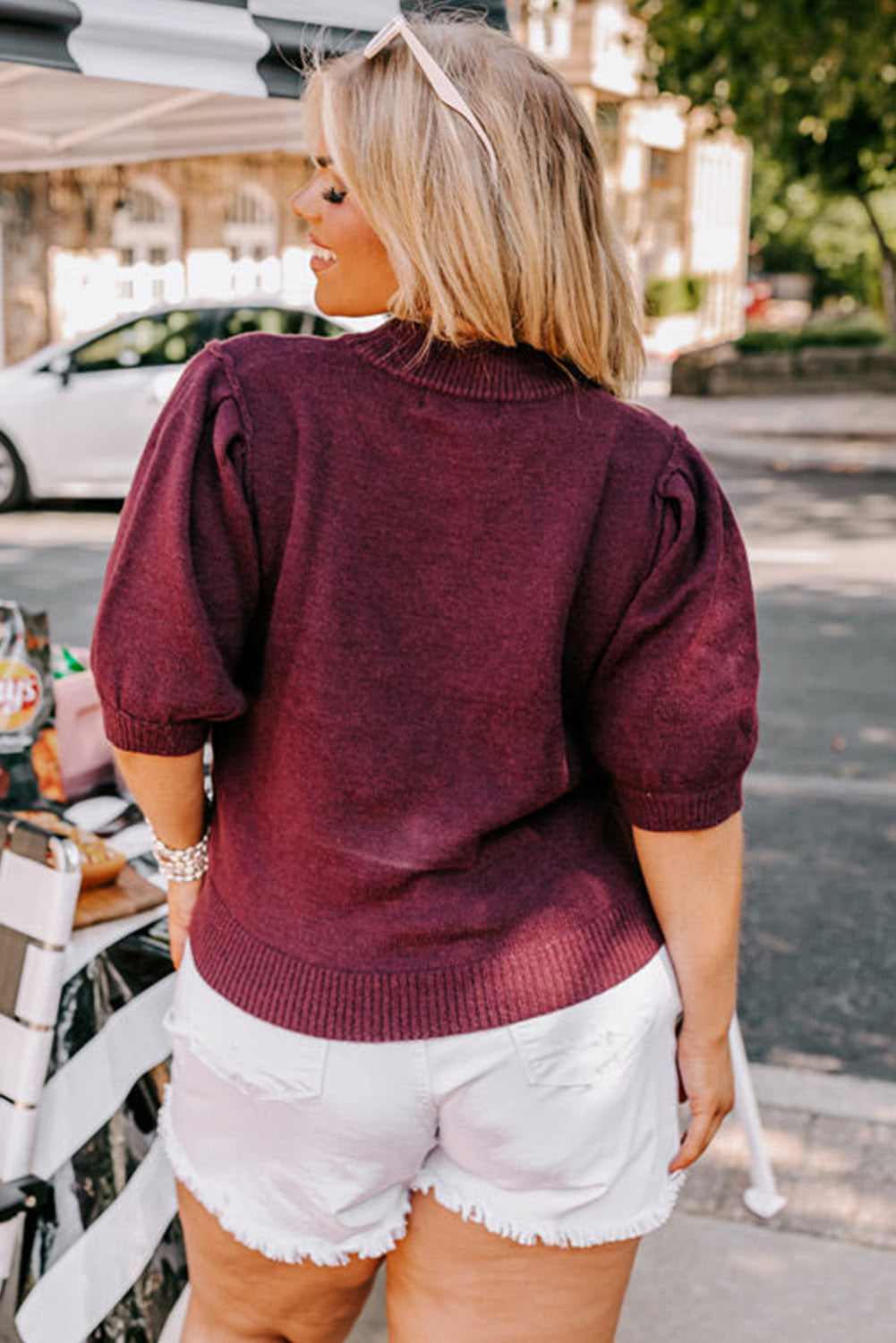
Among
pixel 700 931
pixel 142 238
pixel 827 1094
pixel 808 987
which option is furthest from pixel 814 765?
pixel 142 238

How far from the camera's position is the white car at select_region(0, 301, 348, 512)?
1081 cm

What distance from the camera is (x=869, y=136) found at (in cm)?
1892

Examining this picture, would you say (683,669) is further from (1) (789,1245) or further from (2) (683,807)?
(1) (789,1245)

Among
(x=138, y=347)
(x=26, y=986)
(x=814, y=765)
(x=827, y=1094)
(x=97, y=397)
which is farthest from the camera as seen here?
(x=138, y=347)

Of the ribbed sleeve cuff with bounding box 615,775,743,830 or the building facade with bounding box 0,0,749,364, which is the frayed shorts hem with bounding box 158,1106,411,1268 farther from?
the building facade with bounding box 0,0,749,364

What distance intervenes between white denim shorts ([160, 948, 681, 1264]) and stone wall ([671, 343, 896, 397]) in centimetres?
1864

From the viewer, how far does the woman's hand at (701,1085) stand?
150cm

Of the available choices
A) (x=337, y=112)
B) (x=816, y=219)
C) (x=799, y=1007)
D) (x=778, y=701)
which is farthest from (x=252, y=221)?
(x=816, y=219)

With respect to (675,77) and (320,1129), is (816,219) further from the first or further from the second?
(320,1129)

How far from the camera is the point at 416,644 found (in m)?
1.29

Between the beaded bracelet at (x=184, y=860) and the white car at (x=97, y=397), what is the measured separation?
958 centimetres

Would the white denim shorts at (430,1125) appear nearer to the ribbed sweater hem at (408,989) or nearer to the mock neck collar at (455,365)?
the ribbed sweater hem at (408,989)

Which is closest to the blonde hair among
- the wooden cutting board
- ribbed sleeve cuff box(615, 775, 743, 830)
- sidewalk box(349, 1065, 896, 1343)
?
ribbed sleeve cuff box(615, 775, 743, 830)

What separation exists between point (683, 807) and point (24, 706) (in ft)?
5.15
